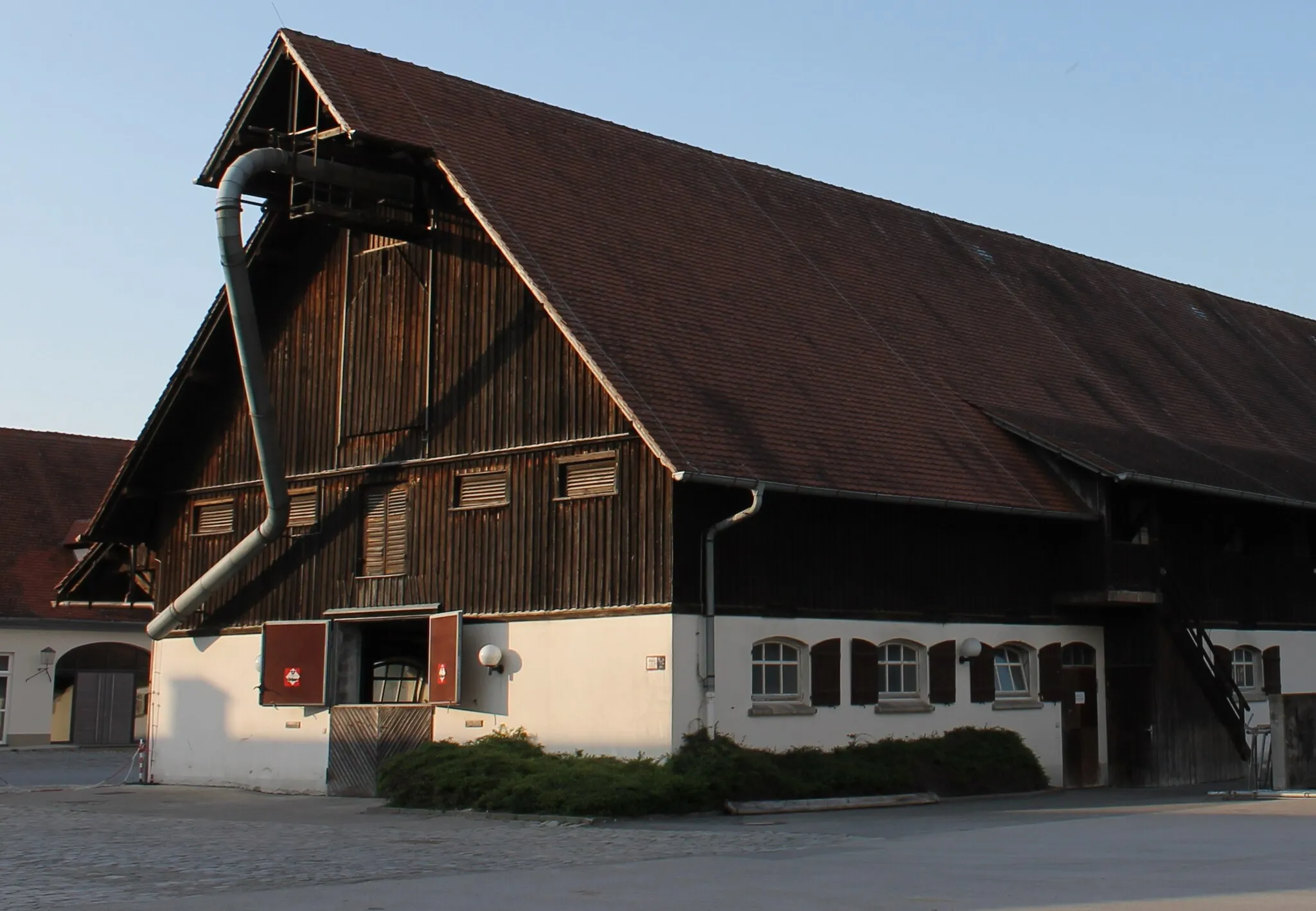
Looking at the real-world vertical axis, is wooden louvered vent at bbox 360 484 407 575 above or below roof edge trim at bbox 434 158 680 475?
below

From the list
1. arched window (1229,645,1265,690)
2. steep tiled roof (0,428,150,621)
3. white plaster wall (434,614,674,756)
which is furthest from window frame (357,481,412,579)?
steep tiled roof (0,428,150,621)

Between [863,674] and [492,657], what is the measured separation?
4755mm

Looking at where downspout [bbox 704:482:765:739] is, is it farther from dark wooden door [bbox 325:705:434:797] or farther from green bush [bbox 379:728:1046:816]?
dark wooden door [bbox 325:705:434:797]

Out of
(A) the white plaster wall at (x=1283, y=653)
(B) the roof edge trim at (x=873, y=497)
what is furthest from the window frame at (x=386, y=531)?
(A) the white plaster wall at (x=1283, y=653)

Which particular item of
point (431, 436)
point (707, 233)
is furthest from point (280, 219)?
point (707, 233)

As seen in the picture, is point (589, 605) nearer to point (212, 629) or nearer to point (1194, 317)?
point (212, 629)

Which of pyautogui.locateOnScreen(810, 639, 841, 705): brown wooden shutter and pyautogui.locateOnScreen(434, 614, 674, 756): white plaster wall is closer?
pyautogui.locateOnScreen(434, 614, 674, 756): white plaster wall

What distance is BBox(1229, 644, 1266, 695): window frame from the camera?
2684cm

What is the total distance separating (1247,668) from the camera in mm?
27219

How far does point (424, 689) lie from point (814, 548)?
6525mm

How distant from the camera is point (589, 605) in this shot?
20188mm

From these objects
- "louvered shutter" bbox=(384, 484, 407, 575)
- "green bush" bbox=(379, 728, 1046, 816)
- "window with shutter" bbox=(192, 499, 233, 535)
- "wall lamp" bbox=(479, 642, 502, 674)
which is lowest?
"green bush" bbox=(379, 728, 1046, 816)

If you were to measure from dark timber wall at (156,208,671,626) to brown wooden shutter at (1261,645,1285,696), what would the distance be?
13.0 meters

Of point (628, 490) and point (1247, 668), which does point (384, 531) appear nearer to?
point (628, 490)
